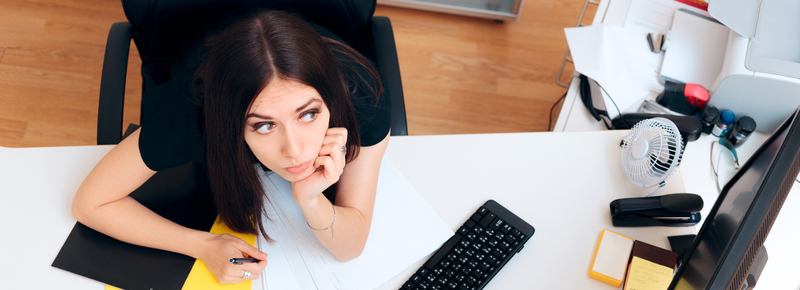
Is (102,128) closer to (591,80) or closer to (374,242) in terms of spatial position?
(374,242)

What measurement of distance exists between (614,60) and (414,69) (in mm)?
1021

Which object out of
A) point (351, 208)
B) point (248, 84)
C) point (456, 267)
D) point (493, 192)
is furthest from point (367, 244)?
point (248, 84)

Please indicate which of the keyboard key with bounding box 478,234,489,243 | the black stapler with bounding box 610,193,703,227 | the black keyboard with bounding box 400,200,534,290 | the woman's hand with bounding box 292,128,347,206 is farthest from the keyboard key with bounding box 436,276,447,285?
the black stapler with bounding box 610,193,703,227

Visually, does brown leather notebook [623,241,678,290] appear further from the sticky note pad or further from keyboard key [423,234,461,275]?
keyboard key [423,234,461,275]

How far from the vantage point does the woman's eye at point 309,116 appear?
809 mm

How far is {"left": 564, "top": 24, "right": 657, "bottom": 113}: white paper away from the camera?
1190 millimetres

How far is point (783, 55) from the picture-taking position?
1.08 meters

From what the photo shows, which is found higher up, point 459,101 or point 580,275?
point 580,275

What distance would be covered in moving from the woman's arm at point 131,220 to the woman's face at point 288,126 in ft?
0.61

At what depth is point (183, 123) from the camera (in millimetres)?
905

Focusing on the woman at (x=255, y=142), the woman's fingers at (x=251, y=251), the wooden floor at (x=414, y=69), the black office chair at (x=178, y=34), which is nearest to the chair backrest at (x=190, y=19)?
the black office chair at (x=178, y=34)

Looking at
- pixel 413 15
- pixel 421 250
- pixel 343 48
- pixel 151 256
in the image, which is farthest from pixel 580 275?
pixel 413 15

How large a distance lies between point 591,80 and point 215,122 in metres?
0.90

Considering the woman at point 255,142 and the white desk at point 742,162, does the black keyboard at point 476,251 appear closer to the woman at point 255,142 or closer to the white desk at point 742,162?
the woman at point 255,142
